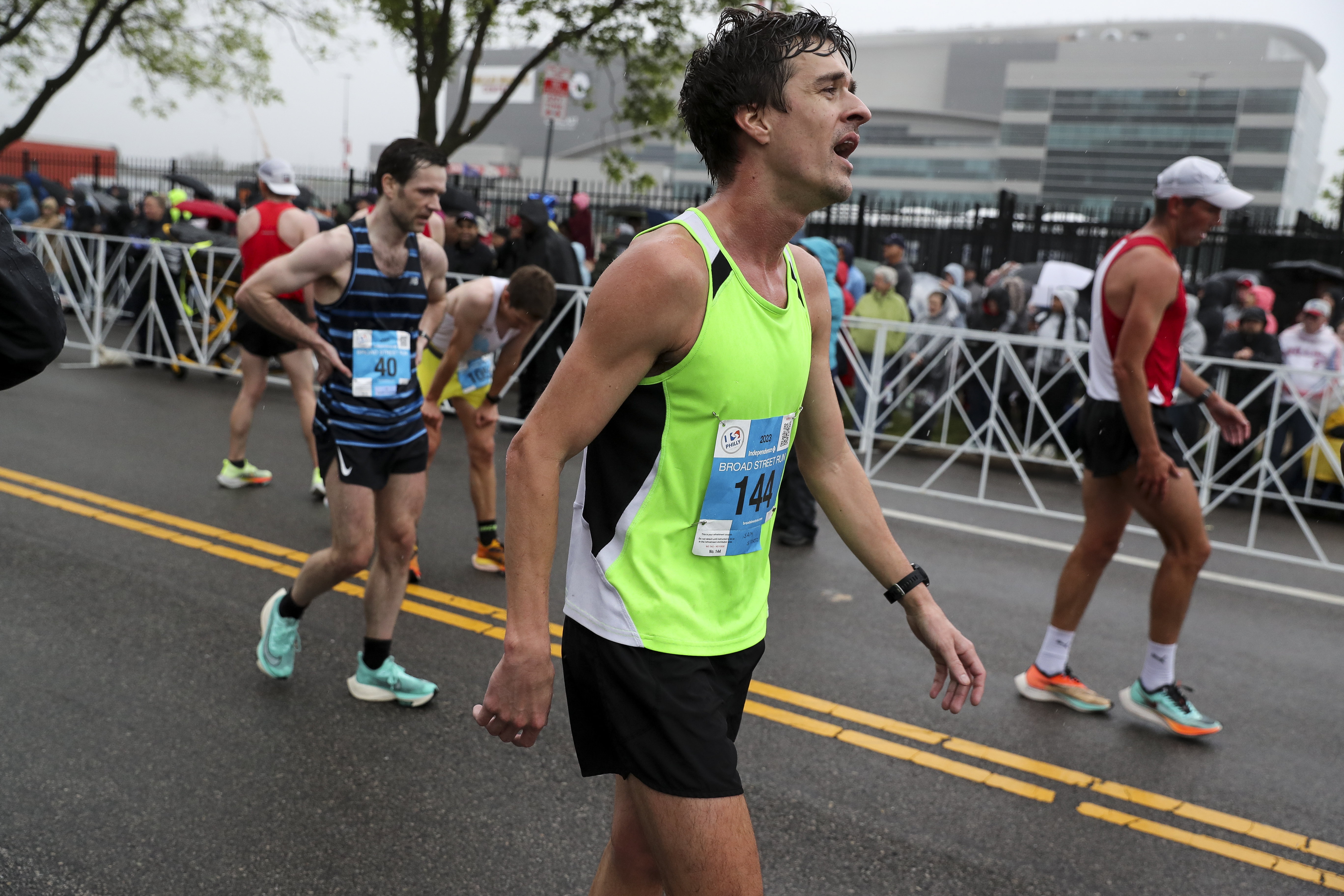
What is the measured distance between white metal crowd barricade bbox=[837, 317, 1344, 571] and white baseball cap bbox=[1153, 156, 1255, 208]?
3.95 m

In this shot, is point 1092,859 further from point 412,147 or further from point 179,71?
point 179,71

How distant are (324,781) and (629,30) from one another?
13367 millimetres

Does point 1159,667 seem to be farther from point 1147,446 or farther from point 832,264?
point 832,264

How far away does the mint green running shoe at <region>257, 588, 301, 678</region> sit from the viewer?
4.19 m

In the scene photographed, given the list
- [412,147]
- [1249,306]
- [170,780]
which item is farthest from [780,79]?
[1249,306]

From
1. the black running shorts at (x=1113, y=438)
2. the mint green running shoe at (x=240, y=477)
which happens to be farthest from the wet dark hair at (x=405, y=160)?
the mint green running shoe at (x=240, y=477)

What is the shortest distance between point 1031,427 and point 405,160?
266 inches

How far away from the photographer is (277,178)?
839cm

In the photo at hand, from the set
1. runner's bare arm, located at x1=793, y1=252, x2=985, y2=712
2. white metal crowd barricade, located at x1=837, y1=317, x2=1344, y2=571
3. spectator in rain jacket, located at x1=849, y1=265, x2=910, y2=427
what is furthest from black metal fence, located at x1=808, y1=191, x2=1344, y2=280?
runner's bare arm, located at x1=793, y1=252, x2=985, y2=712

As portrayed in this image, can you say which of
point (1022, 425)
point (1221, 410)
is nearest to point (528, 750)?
point (1221, 410)

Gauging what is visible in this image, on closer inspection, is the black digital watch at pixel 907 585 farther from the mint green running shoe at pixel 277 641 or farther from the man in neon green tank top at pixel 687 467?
A: the mint green running shoe at pixel 277 641

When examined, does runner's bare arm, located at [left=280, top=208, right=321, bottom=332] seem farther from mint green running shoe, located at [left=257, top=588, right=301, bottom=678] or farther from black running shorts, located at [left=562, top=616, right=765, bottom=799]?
black running shorts, located at [left=562, top=616, right=765, bottom=799]

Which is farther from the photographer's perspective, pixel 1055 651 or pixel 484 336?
pixel 484 336

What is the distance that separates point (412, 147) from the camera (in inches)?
158
